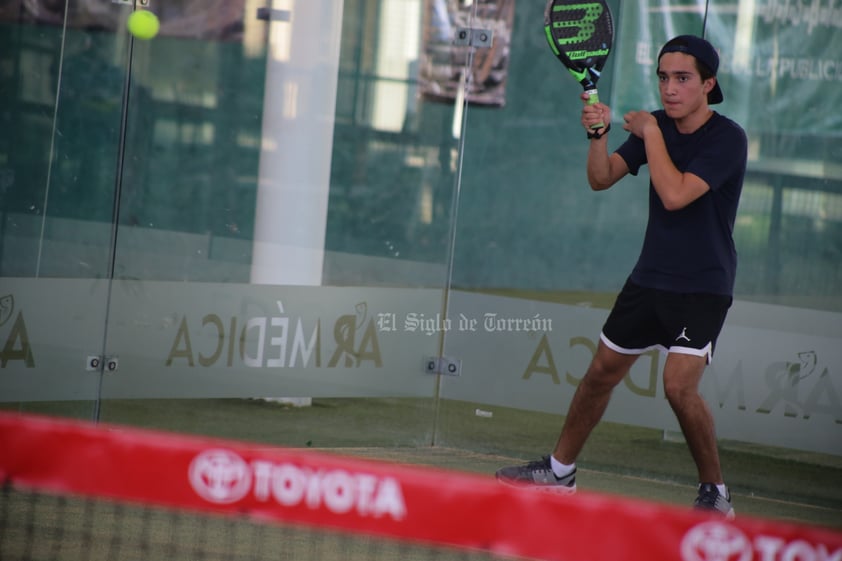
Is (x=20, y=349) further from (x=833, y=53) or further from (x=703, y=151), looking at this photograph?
(x=833, y=53)

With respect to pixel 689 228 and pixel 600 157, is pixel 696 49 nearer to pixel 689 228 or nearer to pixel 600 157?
pixel 600 157

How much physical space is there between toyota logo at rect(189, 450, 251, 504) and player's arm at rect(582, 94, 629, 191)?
228 centimetres

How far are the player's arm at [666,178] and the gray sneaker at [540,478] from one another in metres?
1.08

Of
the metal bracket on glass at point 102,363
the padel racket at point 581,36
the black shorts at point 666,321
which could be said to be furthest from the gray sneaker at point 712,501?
the metal bracket on glass at point 102,363

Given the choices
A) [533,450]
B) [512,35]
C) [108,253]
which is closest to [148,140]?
[108,253]

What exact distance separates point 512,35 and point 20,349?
2.60 meters

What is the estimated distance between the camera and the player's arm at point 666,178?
4004 mm

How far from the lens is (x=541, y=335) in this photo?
5570mm

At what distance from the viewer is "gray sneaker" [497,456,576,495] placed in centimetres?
443

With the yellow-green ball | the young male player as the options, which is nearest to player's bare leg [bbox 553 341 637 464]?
the young male player

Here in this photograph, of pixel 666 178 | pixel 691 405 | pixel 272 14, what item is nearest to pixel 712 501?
pixel 691 405

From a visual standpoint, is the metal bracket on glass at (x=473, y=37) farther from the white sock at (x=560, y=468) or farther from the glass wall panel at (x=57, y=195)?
the white sock at (x=560, y=468)

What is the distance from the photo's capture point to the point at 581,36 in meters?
4.28

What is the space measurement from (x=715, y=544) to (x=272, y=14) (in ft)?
12.6
